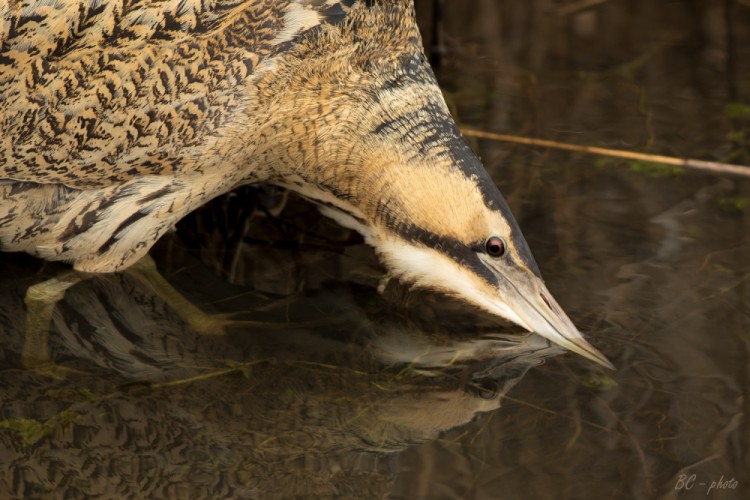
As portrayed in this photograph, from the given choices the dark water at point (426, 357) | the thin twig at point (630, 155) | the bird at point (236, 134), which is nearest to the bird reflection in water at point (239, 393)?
the dark water at point (426, 357)

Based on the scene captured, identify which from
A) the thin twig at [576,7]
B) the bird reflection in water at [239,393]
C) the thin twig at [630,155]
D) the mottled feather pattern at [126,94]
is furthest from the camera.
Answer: the thin twig at [576,7]

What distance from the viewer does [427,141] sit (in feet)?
12.6

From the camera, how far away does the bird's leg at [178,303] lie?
3.97 metres

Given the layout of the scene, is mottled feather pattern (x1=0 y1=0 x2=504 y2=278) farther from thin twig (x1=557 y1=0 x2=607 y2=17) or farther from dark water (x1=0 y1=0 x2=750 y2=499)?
thin twig (x1=557 y1=0 x2=607 y2=17)

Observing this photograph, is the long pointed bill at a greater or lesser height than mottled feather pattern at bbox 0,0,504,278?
lesser

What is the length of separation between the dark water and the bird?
0.22 m

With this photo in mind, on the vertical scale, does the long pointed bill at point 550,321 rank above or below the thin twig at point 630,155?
below

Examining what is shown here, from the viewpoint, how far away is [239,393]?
3.59 m

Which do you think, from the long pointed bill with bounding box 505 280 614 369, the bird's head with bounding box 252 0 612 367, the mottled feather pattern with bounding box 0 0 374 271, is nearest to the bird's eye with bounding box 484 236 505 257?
the bird's head with bounding box 252 0 612 367

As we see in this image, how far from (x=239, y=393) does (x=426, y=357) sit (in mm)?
637

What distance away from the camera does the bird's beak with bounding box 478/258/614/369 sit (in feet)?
12.3

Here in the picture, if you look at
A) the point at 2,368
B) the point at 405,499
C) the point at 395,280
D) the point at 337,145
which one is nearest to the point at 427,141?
the point at 337,145

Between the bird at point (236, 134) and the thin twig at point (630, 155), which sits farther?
the thin twig at point (630, 155)

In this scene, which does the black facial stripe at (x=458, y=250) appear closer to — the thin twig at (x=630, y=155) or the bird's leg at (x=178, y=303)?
the bird's leg at (x=178, y=303)
